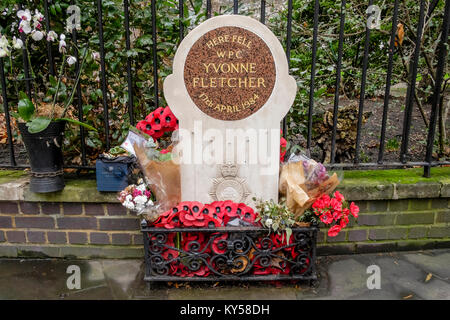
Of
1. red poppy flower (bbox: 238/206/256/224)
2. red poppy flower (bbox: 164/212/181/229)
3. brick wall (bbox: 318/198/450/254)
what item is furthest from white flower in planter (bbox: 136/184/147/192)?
brick wall (bbox: 318/198/450/254)

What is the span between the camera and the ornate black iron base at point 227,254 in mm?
2326

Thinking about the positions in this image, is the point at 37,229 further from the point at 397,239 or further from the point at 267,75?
the point at 397,239

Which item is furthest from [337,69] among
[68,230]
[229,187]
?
[68,230]

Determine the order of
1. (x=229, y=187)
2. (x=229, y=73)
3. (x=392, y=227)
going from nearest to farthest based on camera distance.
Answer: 1. (x=229, y=73)
2. (x=229, y=187)
3. (x=392, y=227)

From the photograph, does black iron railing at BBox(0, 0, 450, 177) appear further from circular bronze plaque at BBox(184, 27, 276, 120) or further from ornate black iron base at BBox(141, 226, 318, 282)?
ornate black iron base at BBox(141, 226, 318, 282)

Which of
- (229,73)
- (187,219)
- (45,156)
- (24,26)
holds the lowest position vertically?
(187,219)

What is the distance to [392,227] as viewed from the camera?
9.27 feet

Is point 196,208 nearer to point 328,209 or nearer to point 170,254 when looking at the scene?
point 170,254

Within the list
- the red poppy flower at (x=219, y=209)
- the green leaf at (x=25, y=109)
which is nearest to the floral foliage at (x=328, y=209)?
the red poppy flower at (x=219, y=209)

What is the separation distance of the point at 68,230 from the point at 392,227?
95.8 inches

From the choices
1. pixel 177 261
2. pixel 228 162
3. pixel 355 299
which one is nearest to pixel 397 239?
pixel 355 299

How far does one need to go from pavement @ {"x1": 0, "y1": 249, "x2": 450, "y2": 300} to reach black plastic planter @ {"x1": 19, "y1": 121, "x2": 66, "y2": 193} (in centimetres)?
60

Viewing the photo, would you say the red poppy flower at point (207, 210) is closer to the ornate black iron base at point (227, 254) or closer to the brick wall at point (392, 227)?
the ornate black iron base at point (227, 254)

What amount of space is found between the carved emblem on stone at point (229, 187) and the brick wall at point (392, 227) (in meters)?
0.77
